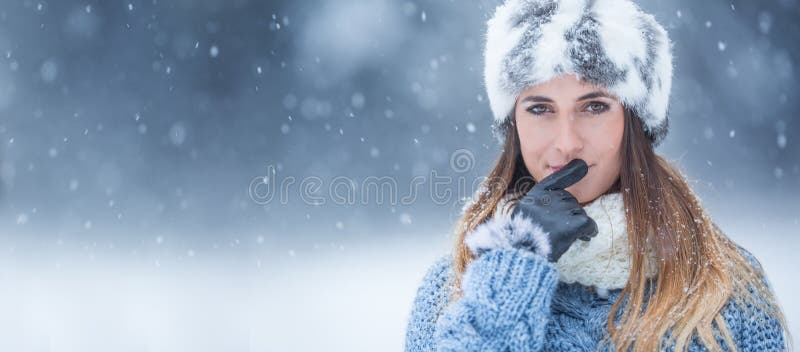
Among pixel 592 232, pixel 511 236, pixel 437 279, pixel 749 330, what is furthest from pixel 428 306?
pixel 749 330

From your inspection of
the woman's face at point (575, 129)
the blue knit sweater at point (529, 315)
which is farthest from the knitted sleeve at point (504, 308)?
the woman's face at point (575, 129)

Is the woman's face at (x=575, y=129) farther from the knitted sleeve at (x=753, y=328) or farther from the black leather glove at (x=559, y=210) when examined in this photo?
the knitted sleeve at (x=753, y=328)

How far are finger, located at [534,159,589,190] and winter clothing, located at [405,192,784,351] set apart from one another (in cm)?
10

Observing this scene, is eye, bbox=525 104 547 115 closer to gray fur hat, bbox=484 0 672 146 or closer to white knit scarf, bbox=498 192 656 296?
gray fur hat, bbox=484 0 672 146

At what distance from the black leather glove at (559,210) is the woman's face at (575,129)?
0.04 m

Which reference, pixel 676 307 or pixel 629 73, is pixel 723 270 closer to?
pixel 676 307

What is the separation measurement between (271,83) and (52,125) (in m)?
1.09

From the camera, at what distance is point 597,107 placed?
1.46 meters

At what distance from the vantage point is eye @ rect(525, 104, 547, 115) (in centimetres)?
148

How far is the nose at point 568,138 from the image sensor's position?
4.66ft

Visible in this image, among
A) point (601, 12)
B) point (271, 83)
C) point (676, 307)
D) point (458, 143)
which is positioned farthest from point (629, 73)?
point (271, 83)

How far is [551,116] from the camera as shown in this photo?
1.46 m

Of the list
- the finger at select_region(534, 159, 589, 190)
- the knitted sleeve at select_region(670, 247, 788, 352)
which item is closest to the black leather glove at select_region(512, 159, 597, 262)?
the finger at select_region(534, 159, 589, 190)

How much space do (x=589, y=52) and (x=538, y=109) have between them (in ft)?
0.54
